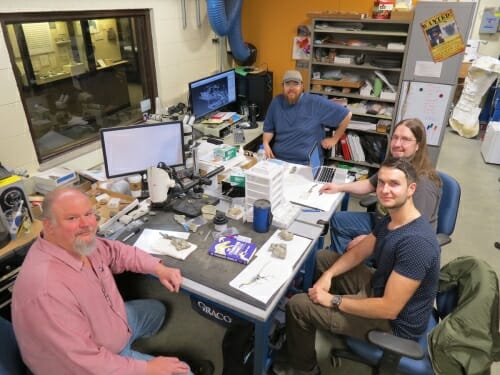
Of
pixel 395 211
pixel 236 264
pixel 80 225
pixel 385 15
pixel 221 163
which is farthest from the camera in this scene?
pixel 385 15

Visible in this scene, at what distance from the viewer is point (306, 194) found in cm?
238

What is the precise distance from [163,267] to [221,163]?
1.18 metres

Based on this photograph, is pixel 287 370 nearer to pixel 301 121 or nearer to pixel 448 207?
pixel 448 207

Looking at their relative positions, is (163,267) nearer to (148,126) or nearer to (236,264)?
(236,264)

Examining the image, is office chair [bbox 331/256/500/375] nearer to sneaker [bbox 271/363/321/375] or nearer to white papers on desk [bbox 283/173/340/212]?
sneaker [bbox 271/363/321/375]

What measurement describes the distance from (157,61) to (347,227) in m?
2.27

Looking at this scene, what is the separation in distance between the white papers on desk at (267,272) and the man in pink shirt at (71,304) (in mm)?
305

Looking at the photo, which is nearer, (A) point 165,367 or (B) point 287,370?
(A) point 165,367

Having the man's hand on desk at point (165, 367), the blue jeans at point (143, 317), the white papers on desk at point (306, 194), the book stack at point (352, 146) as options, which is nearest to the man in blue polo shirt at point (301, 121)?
the white papers on desk at point (306, 194)

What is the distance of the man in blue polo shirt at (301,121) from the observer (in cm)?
315

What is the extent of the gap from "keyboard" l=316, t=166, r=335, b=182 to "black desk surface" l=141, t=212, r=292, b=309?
0.76 meters

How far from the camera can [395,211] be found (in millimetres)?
1644

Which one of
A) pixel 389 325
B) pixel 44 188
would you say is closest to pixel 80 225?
pixel 44 188

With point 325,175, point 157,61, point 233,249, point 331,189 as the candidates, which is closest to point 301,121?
point 325,175
